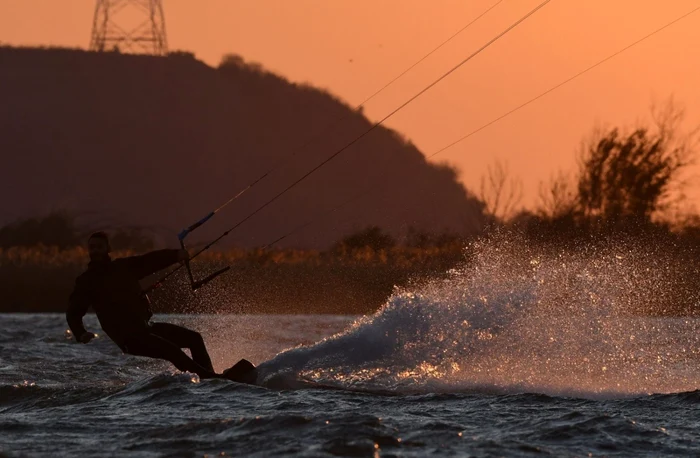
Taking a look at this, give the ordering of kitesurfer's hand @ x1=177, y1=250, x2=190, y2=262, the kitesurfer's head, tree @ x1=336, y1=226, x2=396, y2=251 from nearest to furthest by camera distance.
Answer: kitesurfer's hand @ x1=177, y1=250, x2=190, y2=262
the kitesurfer's head
tree @ x1=336, y1=226, x2=396, y2=251

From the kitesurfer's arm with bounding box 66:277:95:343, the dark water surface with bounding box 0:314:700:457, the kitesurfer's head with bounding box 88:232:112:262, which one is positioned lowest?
the dark water surface with bounding box 0:314:700:457

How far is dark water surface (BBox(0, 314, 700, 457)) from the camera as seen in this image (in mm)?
10578

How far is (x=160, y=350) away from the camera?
14.2m

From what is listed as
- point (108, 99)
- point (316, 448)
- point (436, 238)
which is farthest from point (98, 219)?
point (316, 448)

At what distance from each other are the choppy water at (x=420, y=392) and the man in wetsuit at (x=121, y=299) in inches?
Result: 13.7

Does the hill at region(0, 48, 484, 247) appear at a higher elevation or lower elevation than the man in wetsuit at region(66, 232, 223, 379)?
higher

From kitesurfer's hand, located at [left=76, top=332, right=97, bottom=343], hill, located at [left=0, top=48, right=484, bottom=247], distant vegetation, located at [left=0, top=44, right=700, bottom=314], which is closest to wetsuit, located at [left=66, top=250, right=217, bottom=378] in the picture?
kitesurfer's hand, located at [left=76, top=332, right=97, bottom=343]

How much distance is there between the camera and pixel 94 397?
13.7 metres

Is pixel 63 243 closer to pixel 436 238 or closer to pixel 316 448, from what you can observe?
pixel 436 238

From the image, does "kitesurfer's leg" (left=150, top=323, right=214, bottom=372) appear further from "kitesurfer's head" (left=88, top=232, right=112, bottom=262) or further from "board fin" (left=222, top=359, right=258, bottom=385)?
"kitesurfer's head" (left=88, top=232, right=112, bottom=262)

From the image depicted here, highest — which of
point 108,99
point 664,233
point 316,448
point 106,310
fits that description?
point 108,99

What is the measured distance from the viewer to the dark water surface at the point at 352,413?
10578mm

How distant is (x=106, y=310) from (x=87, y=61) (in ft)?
242

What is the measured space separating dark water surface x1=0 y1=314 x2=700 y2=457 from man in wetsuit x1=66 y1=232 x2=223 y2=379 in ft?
1.12
